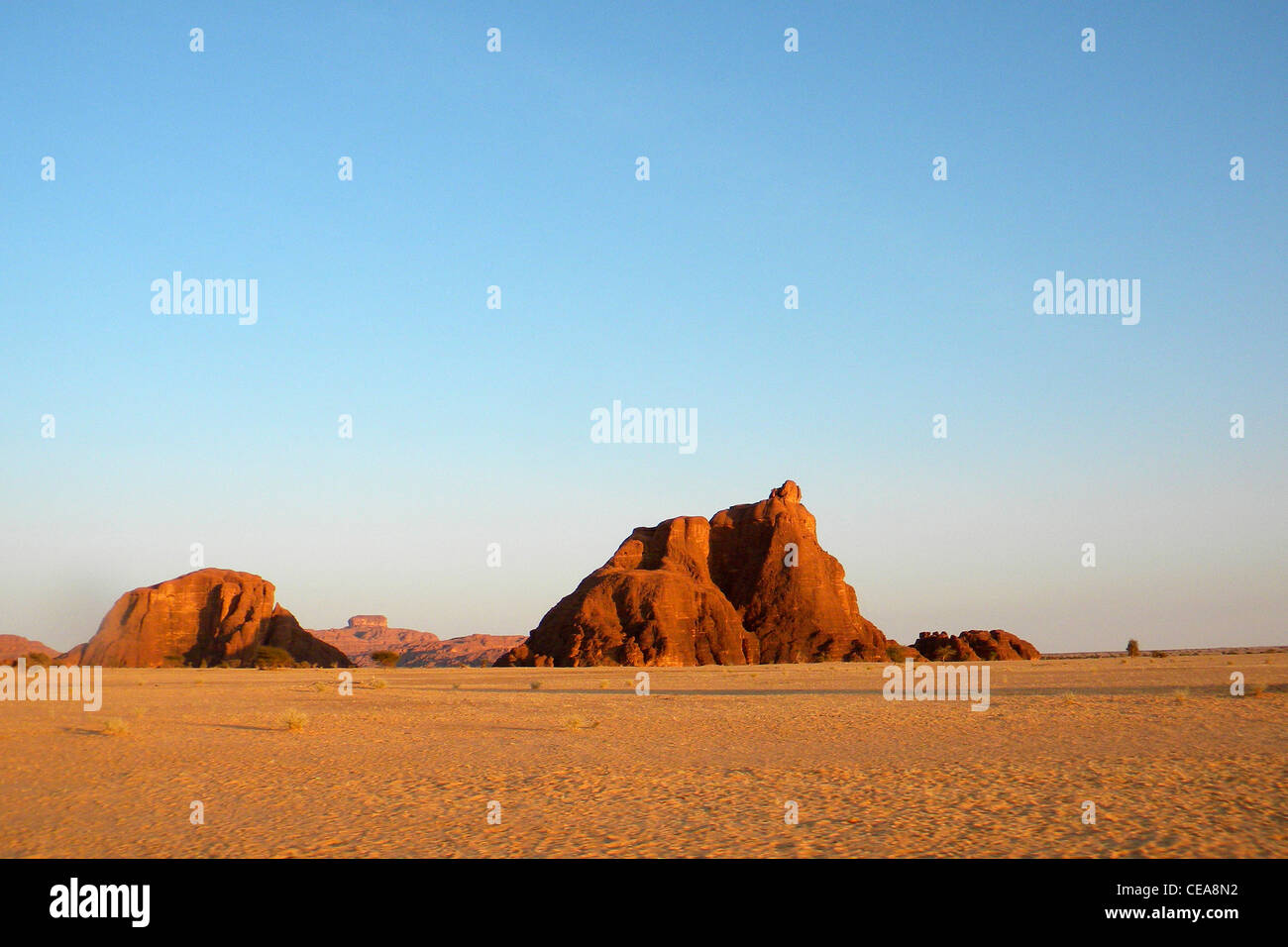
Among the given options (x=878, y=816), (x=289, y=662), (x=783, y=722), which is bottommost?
(x=289, y=662)

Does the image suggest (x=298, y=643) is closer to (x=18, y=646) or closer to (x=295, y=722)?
(x=295, y=722)

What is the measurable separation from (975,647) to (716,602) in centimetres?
3607

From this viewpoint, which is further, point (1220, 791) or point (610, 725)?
point (610, 725)

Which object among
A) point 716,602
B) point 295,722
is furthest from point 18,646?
point 295,722

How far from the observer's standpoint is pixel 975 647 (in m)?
105

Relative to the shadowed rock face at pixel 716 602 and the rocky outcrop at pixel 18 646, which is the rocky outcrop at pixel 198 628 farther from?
the rocky outcrop at pixel 18 646

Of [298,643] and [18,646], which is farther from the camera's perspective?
[18,646]

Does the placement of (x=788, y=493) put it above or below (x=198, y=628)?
above

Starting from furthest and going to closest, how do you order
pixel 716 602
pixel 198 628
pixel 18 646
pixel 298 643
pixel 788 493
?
pixel 18 646
pixel 788 493
pixel 198 628
pixel 298 643
pixel 716 602
